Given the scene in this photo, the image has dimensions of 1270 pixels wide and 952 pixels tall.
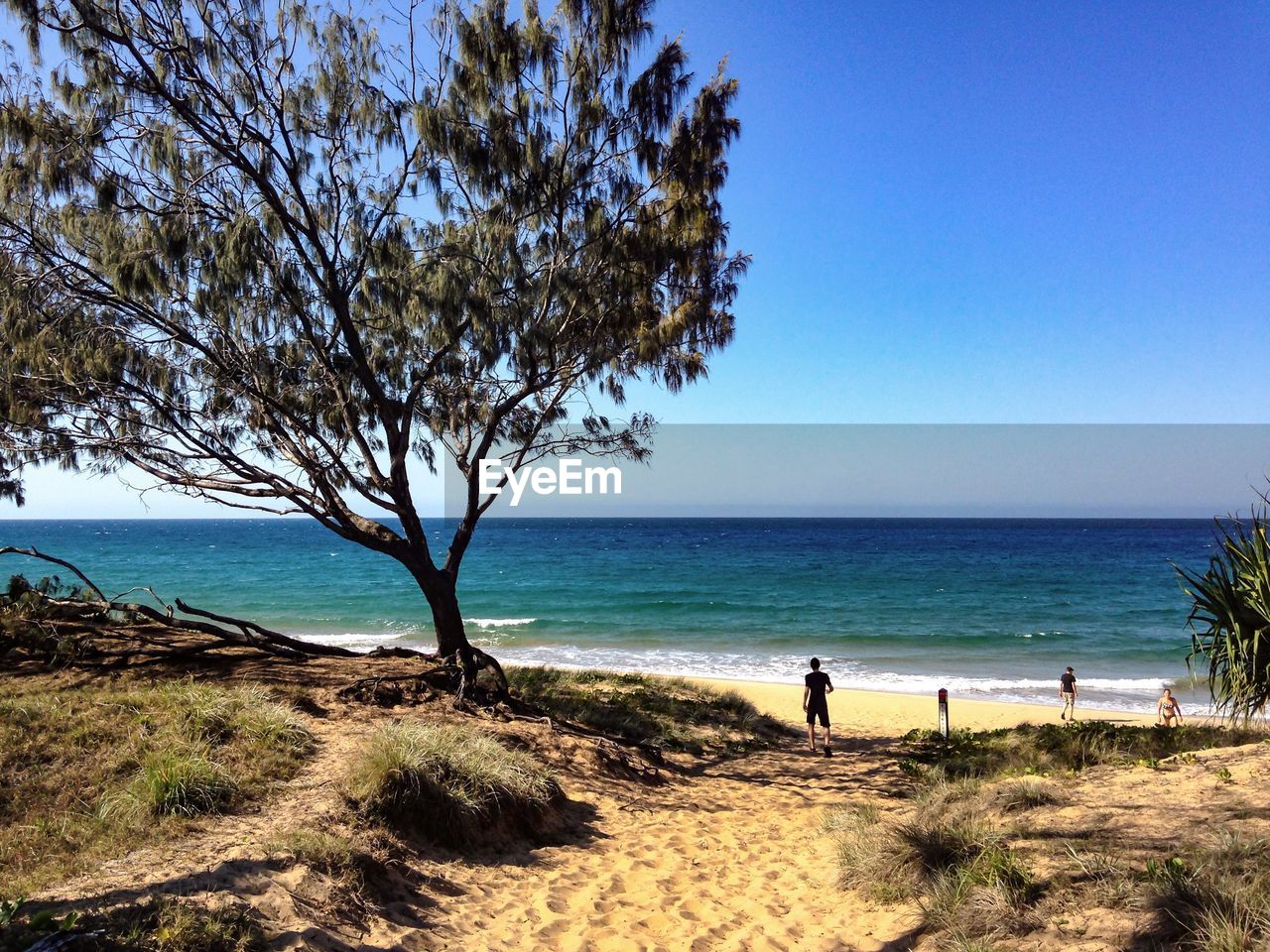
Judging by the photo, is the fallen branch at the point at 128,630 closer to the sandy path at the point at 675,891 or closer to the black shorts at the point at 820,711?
the sandy path at the point at 675,891

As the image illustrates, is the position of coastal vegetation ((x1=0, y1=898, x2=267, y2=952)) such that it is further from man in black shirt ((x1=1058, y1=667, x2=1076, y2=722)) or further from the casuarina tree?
man in black shirt ((x1=1058, y1=667, x2=1076, y2=722))

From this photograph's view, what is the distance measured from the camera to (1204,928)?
395 centimetres

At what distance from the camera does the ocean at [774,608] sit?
977 inches

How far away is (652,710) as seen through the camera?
13.1 m

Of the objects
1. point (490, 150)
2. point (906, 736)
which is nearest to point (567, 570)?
point (906, 736)

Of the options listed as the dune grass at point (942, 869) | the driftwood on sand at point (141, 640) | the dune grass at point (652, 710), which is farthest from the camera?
the dune grass at point (652, 710)

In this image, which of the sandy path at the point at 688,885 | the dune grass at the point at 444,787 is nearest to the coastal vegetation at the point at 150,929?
the sandy path at the point at 688,885

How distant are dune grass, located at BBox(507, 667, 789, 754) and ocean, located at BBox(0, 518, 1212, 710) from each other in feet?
26.4

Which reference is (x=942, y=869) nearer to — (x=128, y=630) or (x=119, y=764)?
(x=119, y=764)

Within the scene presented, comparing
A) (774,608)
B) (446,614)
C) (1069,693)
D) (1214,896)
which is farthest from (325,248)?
(774,608)

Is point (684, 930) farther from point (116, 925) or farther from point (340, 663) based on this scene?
point (340, 663)

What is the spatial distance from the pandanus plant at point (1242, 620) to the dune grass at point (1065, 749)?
4.18 ft

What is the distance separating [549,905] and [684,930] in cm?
100

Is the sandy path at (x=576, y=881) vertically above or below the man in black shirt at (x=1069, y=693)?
above
